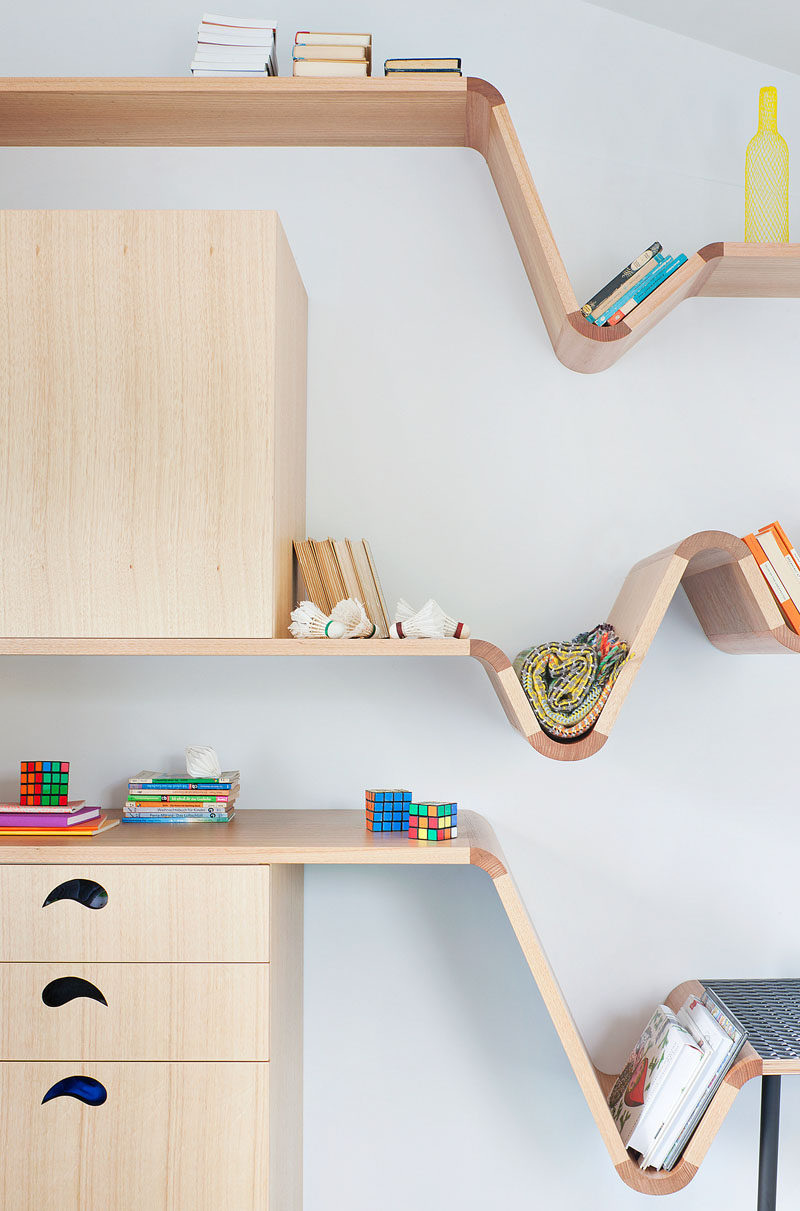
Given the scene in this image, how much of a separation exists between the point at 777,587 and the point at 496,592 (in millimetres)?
504

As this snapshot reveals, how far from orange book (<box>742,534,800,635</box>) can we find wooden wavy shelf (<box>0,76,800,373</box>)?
430mm

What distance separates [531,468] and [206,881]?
0.95 meters

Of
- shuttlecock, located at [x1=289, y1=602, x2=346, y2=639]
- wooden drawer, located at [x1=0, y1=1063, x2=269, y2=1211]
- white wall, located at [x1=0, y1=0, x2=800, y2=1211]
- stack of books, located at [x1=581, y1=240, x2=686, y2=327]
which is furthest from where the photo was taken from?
white wall, located at [x1=0, y1=0, x2=800, y2=1211]

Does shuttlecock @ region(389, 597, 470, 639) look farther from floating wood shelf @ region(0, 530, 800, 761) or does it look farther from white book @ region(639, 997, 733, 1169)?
white book @ region(639, 997, 733, 1169)

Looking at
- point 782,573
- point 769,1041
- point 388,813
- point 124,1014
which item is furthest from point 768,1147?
point 124,1014

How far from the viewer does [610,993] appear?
1.76 meters

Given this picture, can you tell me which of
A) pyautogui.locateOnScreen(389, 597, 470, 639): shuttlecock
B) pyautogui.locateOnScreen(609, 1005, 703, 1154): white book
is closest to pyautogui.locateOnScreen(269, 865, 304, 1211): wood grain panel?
pyautogui.locateOnScreen(389, 597, 470, 639): shuttlecock

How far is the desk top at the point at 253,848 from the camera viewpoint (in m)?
1.41

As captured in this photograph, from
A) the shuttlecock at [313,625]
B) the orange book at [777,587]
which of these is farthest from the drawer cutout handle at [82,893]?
the orange book at [777,587]

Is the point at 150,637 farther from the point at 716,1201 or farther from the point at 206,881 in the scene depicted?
the point at 716,1201

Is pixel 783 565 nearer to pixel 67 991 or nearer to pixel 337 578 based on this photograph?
pixel 337 578

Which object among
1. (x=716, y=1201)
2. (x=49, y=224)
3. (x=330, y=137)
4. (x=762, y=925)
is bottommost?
(x=716, y=1201)

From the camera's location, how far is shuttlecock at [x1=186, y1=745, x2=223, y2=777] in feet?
5.41

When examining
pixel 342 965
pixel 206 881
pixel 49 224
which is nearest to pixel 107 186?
pixel 49 224
